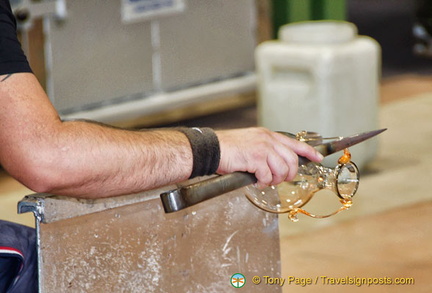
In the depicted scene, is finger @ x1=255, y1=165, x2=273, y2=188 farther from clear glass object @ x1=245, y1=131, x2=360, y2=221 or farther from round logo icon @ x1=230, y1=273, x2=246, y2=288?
round logo icon @ x1=230, y1=273, x2=246, y2=288

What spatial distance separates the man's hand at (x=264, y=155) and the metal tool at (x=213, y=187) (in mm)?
23

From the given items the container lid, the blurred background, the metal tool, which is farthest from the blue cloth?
the container lid

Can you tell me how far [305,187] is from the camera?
71.5 inches

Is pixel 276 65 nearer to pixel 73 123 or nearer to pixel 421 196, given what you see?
pixel 421 196

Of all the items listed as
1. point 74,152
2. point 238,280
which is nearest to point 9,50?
point 74,152

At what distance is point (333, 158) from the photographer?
5320 mm

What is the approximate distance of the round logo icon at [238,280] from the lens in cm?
211

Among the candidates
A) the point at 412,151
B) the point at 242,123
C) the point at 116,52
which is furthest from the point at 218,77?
the point at 412,151

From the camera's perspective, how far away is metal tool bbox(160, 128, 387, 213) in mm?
1500

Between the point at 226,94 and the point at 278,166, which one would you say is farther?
the point at 226,94

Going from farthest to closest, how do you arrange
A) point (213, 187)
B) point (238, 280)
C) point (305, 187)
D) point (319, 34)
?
point (319, 34), point (238, 280), point (305, 187), point (213, 187)

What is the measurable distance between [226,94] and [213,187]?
16.7 ft

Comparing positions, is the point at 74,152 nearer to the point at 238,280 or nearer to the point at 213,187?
the point at 213,187

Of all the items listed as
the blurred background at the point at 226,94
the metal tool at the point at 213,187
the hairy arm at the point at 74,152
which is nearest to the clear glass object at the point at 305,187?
the metal tool at the point at 213,187
